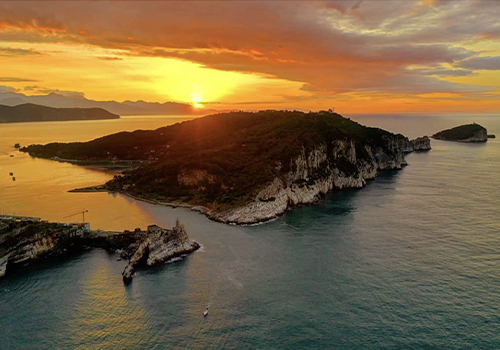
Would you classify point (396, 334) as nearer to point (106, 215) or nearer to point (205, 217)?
point (205, 217)

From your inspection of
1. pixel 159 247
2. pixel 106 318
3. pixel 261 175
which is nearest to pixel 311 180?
pixel 261 175

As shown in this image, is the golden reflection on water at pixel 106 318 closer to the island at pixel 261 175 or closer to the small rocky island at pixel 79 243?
the small rocky island at pixel 79 243

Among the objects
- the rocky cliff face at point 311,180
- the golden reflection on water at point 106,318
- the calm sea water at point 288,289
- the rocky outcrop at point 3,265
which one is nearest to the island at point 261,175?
the rocky cliff face at point 311,180

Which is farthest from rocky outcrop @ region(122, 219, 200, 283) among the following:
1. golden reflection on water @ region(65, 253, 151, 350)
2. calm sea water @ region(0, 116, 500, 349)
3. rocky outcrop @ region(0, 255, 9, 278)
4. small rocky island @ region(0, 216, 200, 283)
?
rocky outcrop @ region(0, 255, 9, 278)

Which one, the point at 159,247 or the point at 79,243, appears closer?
the point at 159,247

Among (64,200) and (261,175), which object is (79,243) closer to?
(64,200)

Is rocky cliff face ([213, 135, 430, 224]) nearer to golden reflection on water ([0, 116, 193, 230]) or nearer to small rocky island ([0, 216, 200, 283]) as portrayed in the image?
small rocky island ([0, 216, 200, 283])

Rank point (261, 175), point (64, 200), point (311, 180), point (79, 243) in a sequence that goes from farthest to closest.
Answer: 1. point (311, 180)
2. point (64, 200)
3. point (261, 175)
4. point (79, 243)
